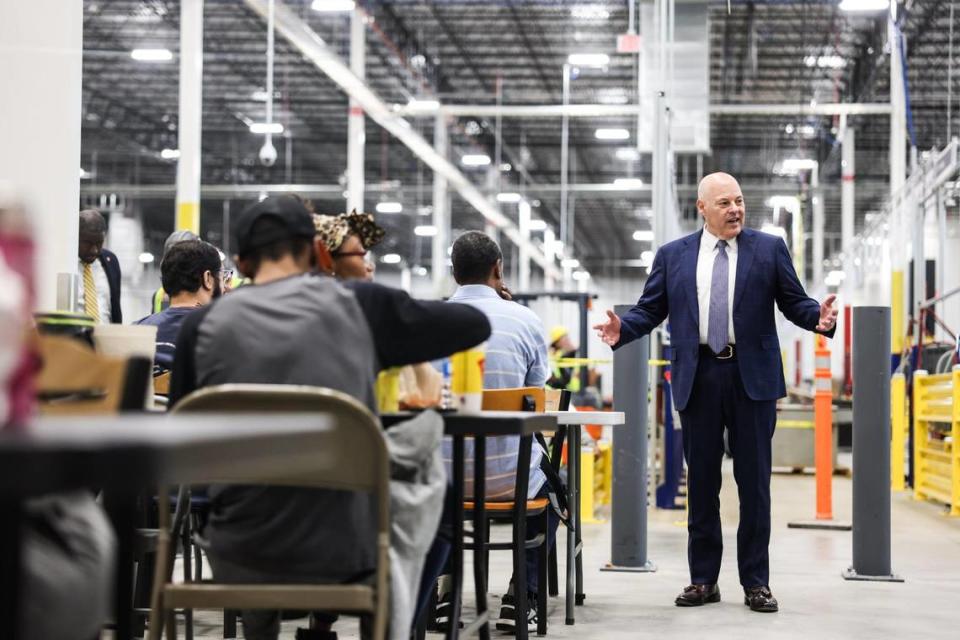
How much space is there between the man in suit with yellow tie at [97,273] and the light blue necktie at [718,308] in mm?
2456

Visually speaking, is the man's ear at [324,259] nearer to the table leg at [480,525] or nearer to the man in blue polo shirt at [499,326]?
the table leg at [480,525]

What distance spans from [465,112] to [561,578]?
44.2ft

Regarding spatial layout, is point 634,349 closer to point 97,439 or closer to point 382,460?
point 382,460

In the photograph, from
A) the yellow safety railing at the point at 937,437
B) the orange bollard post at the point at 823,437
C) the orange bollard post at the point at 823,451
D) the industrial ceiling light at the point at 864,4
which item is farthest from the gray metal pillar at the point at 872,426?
the industrial ceiling light at the point at 864,4

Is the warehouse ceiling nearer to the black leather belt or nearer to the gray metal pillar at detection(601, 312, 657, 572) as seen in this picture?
the gray metal pillar at detection(601, 312, 657, 572)

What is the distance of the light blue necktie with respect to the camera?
4621mm

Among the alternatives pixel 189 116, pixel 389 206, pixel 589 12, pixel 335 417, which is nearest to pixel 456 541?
pixel 335 417

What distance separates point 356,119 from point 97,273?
1055 centimetres

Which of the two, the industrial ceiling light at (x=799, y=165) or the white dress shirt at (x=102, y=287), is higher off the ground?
the industrial ceiling light at (x=799, y=165)

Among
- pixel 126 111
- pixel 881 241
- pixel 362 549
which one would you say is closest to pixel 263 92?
pixel 126 111

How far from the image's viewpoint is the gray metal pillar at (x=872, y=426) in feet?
17.1

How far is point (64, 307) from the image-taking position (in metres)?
4.41

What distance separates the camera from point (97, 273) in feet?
18.9

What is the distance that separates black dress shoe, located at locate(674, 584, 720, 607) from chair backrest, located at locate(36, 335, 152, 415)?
120 inches
